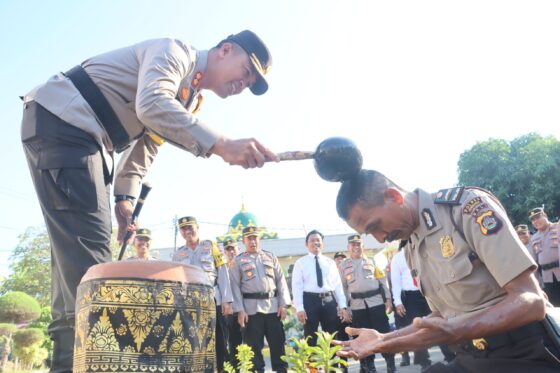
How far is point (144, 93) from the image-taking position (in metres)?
2.24

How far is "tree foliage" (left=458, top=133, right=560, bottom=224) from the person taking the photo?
2212cm

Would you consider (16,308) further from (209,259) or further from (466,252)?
(466,252)

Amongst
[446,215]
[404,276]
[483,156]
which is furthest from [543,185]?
[446,215]

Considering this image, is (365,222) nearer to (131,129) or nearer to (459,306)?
(459,306)

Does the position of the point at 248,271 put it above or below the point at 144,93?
above

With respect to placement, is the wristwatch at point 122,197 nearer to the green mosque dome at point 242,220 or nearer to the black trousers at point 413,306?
the black trousers at point 413,306

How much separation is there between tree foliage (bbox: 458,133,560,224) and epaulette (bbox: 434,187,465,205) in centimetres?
2175

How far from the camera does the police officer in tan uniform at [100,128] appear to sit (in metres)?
2.22

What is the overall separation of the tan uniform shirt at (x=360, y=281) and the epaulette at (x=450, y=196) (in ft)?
23.7

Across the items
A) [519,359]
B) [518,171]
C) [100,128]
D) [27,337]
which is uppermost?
[518,171]

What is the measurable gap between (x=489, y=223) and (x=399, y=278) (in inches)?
296

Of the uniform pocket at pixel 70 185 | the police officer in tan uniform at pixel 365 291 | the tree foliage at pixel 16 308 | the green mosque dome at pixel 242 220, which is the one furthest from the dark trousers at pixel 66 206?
the green mosque dome at pixel 242 220

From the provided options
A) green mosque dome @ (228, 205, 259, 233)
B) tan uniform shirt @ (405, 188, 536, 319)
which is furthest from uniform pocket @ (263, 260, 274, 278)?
green mosque dome @ (228, 205, 259, 233)

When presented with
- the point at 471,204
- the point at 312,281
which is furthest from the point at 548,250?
the point at 471,204
